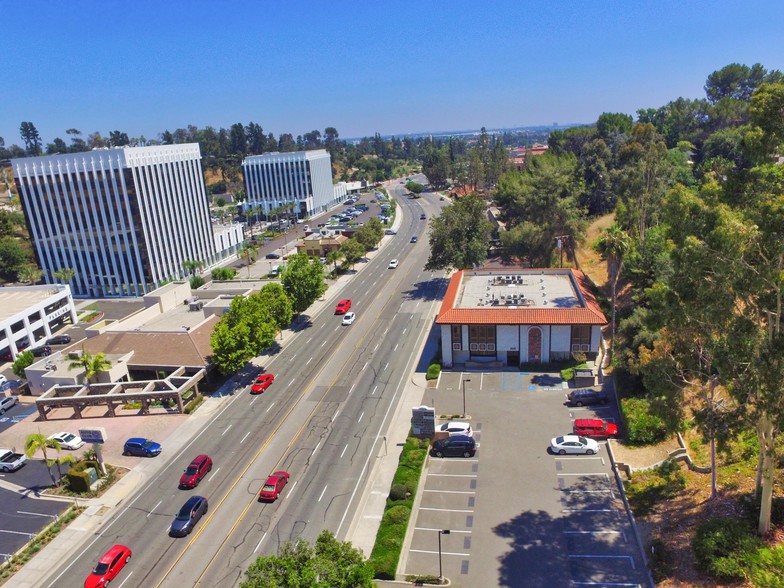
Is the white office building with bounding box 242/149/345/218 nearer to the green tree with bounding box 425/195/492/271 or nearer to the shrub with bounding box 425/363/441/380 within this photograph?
the green tree with bounding box 425/195/492/271

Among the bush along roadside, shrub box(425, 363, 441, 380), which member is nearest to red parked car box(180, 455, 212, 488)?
the bush along roadside

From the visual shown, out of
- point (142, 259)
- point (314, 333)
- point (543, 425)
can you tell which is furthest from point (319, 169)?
point (543, 425)

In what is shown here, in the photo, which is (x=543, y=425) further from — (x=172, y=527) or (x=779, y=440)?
(x=172, y=527)

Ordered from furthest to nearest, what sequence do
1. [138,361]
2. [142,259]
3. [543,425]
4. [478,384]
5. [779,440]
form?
[142,259]
[138,361]
[478,384]
[543,425]
[779,440]

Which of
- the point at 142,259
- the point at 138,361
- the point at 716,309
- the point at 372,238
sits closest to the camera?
the point at 716,309

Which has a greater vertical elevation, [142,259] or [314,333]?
[142,259]

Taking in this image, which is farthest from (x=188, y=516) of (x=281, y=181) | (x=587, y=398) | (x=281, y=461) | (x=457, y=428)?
(x=281, y=181)
